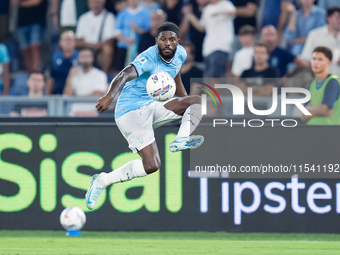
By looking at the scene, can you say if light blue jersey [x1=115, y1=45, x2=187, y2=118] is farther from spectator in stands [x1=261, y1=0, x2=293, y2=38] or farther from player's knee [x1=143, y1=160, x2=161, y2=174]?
spectator in stands [x1=261, y1=0, x2=293, y2=38]

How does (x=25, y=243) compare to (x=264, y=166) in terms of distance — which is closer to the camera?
(x=25, y=243)

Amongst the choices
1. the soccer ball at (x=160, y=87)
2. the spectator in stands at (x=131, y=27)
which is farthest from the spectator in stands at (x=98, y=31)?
the soccer ball at (x=160, y=87)

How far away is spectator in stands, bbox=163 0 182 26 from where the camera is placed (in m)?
14.5

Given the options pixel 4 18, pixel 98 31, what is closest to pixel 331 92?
pixel 98 31

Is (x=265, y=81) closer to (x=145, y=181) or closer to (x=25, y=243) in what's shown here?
(x=145, y=181)

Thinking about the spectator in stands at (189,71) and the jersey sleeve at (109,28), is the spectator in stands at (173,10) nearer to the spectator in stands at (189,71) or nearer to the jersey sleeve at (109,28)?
the jersey sleeve at (109,28)

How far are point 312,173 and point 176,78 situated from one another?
2.76 meters

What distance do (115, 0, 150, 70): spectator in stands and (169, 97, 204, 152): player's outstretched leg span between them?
5.09 metres

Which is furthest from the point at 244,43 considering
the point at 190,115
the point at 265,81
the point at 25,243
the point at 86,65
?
the point at 25,243

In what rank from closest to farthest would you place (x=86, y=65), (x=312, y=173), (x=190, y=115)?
(x=190, y=115)
(x=312, y=173)
(x=86, y=65)

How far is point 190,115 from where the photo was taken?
9.28 m

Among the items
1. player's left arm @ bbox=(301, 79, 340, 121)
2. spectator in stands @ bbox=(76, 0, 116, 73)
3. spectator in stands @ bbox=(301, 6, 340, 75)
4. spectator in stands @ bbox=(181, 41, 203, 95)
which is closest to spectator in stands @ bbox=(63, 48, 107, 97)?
spectator in stands @ bbox=(76, 0, 116, 73)

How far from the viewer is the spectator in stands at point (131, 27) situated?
47.1 feet

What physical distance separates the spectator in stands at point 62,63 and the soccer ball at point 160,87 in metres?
5.03
